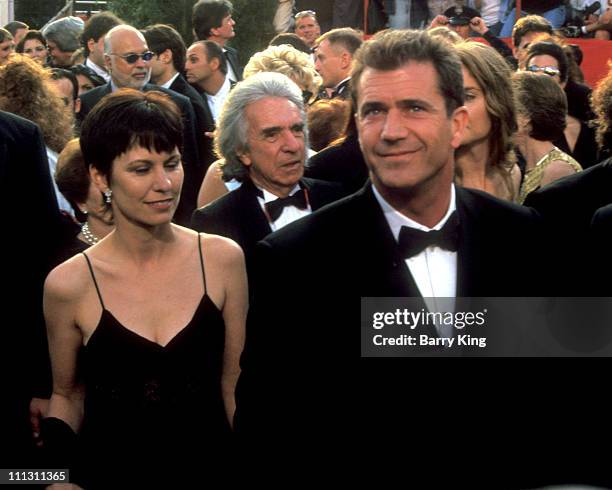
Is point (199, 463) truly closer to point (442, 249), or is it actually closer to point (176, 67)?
point (442, 249)

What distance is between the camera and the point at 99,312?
12.5 ft

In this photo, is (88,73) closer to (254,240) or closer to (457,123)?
(254,240)

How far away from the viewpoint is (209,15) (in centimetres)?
1024

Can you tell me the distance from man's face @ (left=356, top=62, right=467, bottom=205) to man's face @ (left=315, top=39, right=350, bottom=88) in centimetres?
550

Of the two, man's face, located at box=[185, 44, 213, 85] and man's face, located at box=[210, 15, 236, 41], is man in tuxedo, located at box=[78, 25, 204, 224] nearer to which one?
→ man's face, located at box=[185, 44, 213, 85]

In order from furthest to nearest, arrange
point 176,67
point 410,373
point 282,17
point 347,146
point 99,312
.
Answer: point 282,17
point 176,67
point 347,146
point 99,312
point 410,373

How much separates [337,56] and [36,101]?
3.12 meters

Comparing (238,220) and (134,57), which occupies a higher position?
(134,57)

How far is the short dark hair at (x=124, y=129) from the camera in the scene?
397cm

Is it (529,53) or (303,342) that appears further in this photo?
(529,53)

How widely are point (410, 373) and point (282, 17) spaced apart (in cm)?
1156

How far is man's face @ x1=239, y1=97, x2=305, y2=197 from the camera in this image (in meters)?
4.93

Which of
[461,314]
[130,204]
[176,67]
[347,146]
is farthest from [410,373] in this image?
[176,67]

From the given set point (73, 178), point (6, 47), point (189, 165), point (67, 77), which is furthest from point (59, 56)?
point (73, 178)
